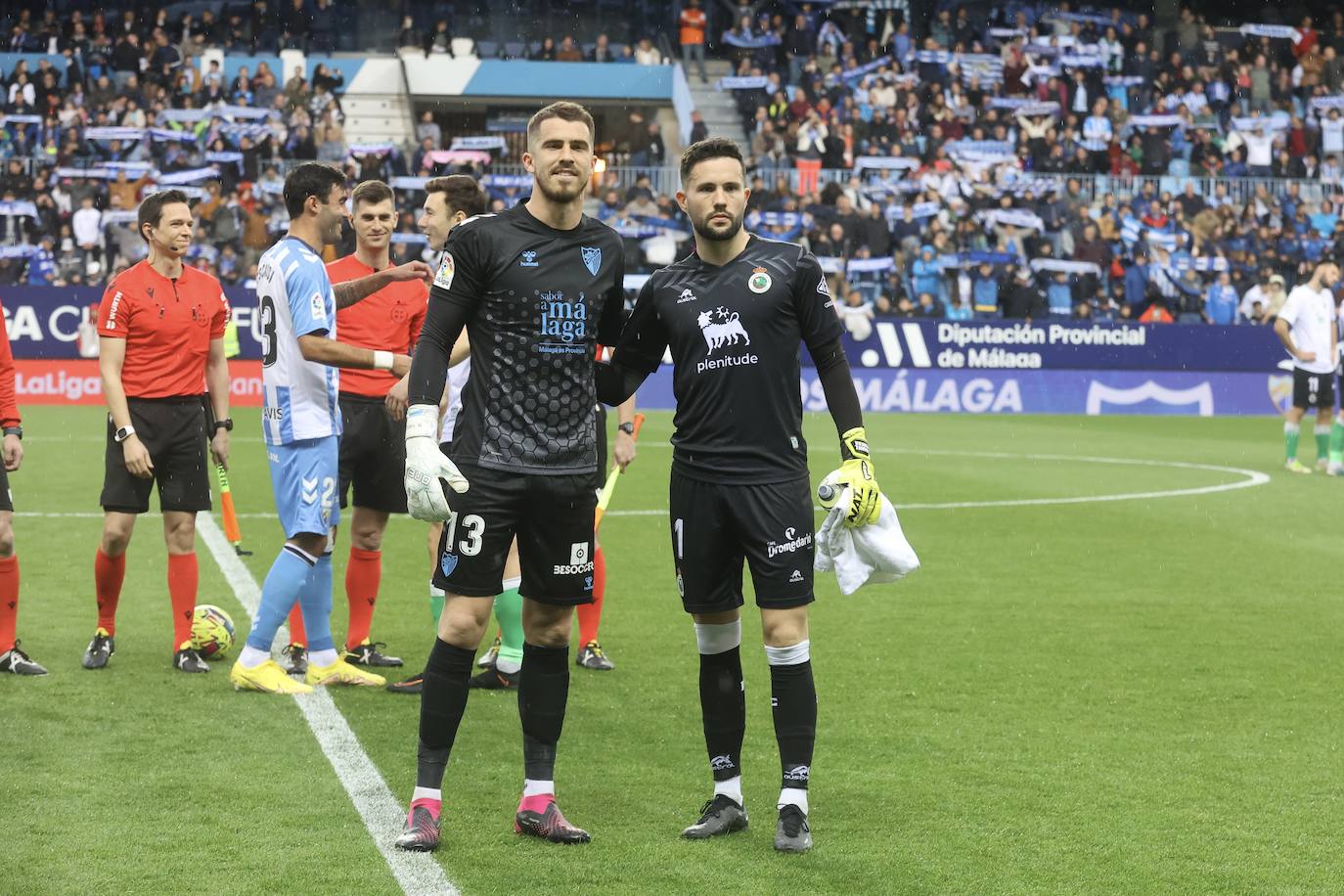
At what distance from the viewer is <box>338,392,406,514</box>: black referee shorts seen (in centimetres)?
765

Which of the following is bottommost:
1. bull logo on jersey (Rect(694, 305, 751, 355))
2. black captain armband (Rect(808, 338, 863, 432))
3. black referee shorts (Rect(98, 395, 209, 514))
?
black referee shorts (Rect(98, 395, 209, 514))

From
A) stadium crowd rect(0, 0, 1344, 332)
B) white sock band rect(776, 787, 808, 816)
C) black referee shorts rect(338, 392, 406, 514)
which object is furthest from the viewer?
stadium crowd rect(0, 0, 1344, 332)

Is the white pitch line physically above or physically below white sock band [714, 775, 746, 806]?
below

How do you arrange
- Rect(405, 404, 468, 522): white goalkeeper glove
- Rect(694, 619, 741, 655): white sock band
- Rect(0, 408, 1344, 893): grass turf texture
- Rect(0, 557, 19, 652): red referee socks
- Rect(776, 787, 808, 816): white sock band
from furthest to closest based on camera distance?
Rect(0, 557, 19, 652): red referee socks, Rect(694, 619, 741, 655): white sock band, Rect(776, 787, 808, 816): white sock band, Rect(405, 404, 468, 522): white goalkeeper glove, Rect(0, 408, 1344, 893): grass turf texture

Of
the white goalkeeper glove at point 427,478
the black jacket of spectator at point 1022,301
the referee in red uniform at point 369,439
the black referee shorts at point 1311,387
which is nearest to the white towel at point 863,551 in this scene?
the white goalkeeper glove at point 427,478

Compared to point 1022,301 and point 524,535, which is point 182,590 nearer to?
point 524,535

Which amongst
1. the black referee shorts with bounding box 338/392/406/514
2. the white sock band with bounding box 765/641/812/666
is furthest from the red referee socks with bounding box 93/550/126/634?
the white sock band with bounding box 765/641/812/666

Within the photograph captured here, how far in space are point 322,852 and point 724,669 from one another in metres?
1.43

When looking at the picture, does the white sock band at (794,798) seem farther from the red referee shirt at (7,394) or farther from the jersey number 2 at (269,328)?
the red referee shirt at (7,394)

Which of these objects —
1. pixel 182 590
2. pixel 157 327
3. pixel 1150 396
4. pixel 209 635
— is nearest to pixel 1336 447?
pixel 1150 396

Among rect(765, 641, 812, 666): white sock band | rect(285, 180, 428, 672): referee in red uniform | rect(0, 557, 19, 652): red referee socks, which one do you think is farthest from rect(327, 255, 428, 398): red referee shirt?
rect(765, 641, 812, 666): white sock band

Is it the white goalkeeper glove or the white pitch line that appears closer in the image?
the white pitch line

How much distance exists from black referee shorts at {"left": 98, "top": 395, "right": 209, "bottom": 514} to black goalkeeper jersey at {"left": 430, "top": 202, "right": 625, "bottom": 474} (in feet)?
9.74

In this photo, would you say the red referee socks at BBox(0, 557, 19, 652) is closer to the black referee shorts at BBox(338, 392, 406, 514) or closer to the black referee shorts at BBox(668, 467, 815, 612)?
the black referee shorts at BBox(338, 392, 406, 514)
